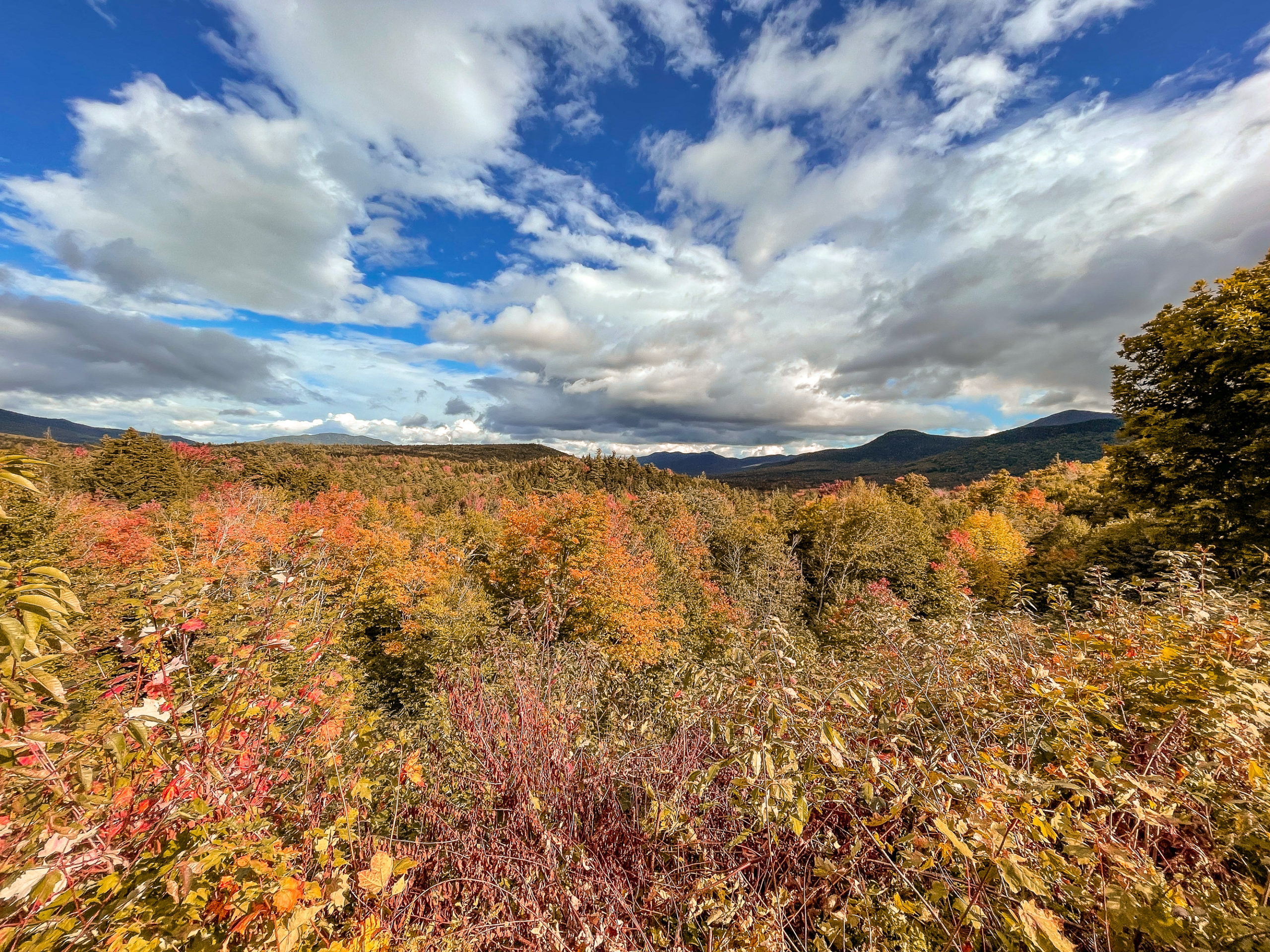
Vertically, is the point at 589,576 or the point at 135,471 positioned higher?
the point at 135,471

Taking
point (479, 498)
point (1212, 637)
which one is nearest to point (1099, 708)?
point (1212, 637)

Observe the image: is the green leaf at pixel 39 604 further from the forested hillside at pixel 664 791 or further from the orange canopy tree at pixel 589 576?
the orange canopy tree at pixel 589 576

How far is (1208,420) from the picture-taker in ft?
36.6

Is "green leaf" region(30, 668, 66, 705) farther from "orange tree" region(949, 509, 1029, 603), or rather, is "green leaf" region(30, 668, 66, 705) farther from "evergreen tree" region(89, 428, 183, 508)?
"evergreen tree" region(89, 428, 183, 508)

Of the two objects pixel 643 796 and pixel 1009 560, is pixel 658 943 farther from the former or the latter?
pixel 1009 560

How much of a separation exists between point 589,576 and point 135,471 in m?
46.3

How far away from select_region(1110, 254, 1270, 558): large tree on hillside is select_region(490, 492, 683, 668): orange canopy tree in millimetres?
15669

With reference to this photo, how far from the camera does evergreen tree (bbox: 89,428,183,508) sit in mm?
40062

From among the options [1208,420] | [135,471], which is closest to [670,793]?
[1208,420]

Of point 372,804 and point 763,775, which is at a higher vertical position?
point 763,775

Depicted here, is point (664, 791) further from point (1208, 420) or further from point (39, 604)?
point (1208, 420)

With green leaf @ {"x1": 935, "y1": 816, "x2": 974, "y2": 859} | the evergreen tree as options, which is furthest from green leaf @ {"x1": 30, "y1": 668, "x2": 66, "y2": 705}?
the evergreen tree

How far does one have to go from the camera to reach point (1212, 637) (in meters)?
3.44

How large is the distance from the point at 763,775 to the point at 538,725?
2.28 metres
